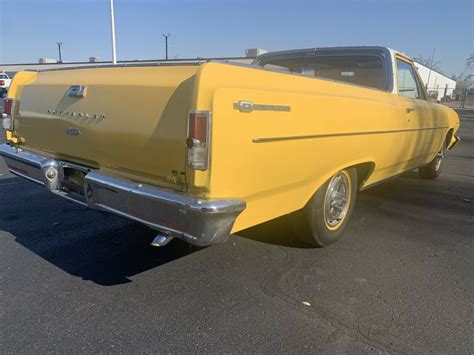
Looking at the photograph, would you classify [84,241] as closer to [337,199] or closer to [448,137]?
[337,199]

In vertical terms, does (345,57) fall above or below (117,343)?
above

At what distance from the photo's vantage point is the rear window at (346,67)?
484cm

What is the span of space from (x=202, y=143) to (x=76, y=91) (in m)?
1.34

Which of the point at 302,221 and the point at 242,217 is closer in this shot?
the point at 242,217

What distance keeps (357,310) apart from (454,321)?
2.02 feet

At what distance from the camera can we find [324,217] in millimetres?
3701

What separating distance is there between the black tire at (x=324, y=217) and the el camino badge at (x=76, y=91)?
1.96 meters

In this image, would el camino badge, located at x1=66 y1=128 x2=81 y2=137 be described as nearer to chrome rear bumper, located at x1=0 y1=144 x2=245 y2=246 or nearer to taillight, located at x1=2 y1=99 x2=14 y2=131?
chrome rear bumper, located at x1=0 y1=144 x2=245 y2=246

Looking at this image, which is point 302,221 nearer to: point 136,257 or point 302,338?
point 302,338

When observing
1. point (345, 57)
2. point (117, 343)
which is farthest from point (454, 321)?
point (345, 57)

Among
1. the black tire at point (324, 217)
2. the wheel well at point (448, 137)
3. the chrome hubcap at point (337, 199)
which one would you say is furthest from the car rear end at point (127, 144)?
the wheel well at point (448, 137)

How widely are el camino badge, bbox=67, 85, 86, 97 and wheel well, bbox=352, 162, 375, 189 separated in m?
2.55

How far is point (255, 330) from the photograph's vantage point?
2611mm

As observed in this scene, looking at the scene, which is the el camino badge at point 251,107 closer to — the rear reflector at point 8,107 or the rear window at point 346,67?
the rear window at point 346,67
